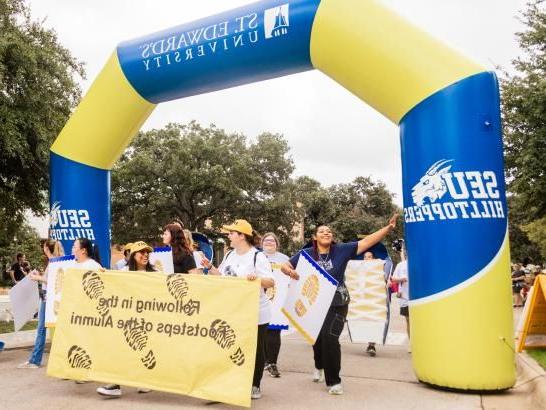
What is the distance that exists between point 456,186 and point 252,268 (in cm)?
232

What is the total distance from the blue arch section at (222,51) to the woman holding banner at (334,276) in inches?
111

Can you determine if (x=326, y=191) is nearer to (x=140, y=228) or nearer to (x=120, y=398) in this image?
(x=140, y=228)

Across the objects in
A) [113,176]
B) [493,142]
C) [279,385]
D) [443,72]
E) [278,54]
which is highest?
[113,176]

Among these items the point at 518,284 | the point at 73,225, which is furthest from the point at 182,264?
the point at 518,284

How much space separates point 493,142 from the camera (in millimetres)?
6367

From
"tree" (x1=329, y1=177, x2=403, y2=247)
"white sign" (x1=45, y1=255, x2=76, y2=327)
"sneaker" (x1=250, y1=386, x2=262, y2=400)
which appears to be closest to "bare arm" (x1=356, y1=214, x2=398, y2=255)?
"sneaker" (x1=250, y1=386, x2=262, y2=400)

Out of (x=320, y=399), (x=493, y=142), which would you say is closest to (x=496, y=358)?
(x=320, y=399)

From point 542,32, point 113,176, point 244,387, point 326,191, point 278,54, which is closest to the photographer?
point 244,387

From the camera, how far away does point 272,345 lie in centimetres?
755

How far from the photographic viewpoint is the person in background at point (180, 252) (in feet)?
22.7

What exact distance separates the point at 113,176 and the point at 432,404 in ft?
99.1

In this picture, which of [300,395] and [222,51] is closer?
[300,395]

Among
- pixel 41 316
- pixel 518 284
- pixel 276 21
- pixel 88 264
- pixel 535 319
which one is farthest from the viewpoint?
pixel 518 284

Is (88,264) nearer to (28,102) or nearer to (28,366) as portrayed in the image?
(28,366)
